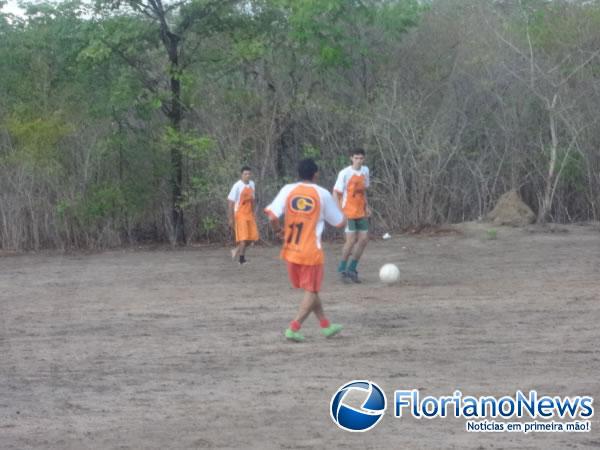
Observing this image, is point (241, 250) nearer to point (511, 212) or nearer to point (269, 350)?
point (511, 212)

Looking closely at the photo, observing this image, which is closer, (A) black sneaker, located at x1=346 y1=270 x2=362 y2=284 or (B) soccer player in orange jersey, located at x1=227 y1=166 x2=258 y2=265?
(A) black sneaker, located at x1=346 y1=270 x2=362 y2=284

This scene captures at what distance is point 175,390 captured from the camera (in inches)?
372

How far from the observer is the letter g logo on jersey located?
11.4 metres

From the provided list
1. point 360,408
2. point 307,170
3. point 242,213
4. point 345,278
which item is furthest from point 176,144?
point 360,408

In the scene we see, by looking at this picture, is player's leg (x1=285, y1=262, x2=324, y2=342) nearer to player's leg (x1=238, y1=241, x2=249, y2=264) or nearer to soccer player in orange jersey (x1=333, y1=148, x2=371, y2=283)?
soccer player in orange jersey (x1=333, y1=148, x2=371, y2=283)

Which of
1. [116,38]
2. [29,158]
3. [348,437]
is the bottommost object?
[348,437]

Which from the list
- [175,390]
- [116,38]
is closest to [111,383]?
[175,390]

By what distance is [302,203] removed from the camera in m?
11.4

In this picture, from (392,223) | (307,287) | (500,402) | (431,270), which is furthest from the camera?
(392,223)

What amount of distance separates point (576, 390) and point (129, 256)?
47.2ft

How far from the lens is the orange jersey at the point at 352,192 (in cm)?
1609

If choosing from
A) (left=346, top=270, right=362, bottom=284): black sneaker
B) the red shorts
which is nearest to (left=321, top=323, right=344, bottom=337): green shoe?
the red shorts

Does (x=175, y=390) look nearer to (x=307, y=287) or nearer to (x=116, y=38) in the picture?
(x=307, y=287)

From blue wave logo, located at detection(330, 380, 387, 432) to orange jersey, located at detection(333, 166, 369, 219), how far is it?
23.1 ft
